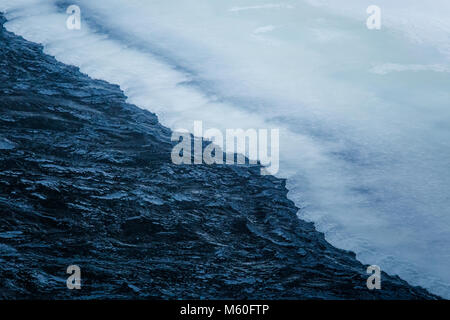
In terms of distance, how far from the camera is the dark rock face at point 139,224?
9.20ft

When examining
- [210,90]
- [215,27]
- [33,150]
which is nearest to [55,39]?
[215,27]

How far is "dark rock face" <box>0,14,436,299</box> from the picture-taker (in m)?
2.80

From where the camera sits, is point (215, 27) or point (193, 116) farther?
point (215, 27)

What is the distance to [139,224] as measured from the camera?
3238 mm

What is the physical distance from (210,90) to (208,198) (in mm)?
1786

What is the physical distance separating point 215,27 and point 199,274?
4.08m

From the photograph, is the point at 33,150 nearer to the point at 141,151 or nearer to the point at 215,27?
the point at 141,151

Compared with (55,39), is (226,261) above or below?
below

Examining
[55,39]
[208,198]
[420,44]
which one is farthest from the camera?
[55,39]
